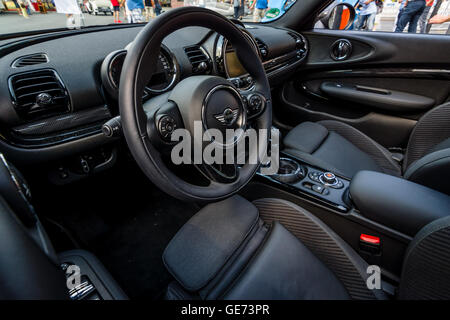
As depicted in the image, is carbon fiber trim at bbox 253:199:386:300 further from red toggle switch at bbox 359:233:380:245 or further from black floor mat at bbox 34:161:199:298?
black floor mat at bbox 34:161:199:298

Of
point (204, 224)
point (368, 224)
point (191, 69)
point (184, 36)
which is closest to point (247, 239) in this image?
point (204, 224)

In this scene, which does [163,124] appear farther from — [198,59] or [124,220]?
[124,220]

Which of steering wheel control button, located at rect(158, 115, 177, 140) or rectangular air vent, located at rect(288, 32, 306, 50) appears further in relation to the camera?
rectangular air vent, located at rect(288, 32, 306, 50)

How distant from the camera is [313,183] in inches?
46.9

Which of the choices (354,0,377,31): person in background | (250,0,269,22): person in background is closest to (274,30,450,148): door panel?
(250,0,269,22): person in background

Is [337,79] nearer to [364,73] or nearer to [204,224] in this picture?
[364,73]

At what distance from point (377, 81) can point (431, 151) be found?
0.91 meters

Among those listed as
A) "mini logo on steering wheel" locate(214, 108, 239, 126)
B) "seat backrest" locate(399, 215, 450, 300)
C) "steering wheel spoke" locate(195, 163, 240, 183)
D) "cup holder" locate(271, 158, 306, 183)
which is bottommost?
"cup holder" locate(271, 158, 306, 183)

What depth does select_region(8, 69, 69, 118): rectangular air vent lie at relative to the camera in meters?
0.90

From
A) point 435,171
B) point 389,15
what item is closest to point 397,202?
point 435,171

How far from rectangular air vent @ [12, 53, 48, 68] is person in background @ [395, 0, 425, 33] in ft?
15.7

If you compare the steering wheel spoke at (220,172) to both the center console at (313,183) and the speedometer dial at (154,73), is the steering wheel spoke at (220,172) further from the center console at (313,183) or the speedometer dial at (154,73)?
the speedometer dial at (154,73)

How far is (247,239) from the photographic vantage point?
39.2 inches
